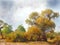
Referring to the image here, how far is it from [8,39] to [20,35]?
0.22 m

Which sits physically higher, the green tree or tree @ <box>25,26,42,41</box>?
the green tree

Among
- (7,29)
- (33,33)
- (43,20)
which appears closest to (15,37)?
(7,29)

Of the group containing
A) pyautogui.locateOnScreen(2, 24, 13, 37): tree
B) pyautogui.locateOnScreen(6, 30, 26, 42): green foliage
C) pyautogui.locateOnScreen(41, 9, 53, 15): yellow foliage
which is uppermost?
pyautogui.locateOnScreen(41, 9, 53, 15): yellow foliage

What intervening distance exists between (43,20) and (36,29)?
20 cm

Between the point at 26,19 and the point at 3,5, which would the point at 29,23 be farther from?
the point at 3,5

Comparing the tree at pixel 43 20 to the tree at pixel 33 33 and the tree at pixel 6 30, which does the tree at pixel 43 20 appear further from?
the tree at pixel 6 30

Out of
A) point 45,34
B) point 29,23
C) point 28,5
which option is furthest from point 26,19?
point 45,34

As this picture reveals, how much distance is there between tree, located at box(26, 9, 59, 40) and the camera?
255cm

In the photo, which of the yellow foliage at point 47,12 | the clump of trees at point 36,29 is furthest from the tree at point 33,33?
the yellow foliage at point 47,12

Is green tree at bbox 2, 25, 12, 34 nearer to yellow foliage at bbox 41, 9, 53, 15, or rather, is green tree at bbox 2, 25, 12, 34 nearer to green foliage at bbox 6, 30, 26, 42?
green foliage at bbox 6, 30, 26, 42

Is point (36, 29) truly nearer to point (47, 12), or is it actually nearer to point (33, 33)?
point (33, 33)

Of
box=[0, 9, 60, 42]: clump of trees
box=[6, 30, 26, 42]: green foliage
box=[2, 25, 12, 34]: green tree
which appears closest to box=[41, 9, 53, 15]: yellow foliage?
box=[0, 9, 60, 42]: clump of trees

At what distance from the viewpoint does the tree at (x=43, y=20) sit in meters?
2.55

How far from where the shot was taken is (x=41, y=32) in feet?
8.36
